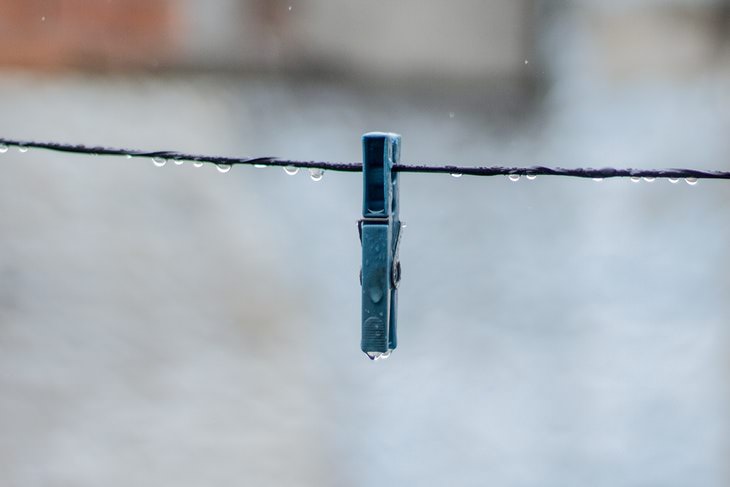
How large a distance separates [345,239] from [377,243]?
6.28ft

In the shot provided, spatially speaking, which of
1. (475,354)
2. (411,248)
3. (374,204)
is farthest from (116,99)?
(374,204)

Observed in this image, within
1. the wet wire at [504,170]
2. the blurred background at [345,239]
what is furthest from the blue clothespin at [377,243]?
the blurred background at [345,239]

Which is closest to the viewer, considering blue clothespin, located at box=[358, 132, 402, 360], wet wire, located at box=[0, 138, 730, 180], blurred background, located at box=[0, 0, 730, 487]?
wet wire, located at box=[0, 138, 730, 180]

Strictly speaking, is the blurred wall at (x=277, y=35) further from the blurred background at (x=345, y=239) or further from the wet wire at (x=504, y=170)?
the wet wire at (x=504, y=170)

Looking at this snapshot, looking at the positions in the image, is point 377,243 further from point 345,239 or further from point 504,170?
point 345,239

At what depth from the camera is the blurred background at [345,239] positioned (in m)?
3.22

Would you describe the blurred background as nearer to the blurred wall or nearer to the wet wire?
the blurred wall

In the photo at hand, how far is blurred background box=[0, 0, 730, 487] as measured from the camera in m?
3.22

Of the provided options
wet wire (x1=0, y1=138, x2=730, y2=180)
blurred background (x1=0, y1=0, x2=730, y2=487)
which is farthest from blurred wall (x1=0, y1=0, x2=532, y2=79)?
wet wire (x1=0, y1=138, x2=730, y2=180)

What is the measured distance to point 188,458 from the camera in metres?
3.45

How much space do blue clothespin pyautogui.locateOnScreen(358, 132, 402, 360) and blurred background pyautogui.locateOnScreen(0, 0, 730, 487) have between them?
1804 millimetres

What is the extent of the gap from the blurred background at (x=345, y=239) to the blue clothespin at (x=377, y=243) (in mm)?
1804

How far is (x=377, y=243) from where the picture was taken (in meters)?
→ 1.44

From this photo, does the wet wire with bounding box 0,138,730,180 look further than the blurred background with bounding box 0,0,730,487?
No
